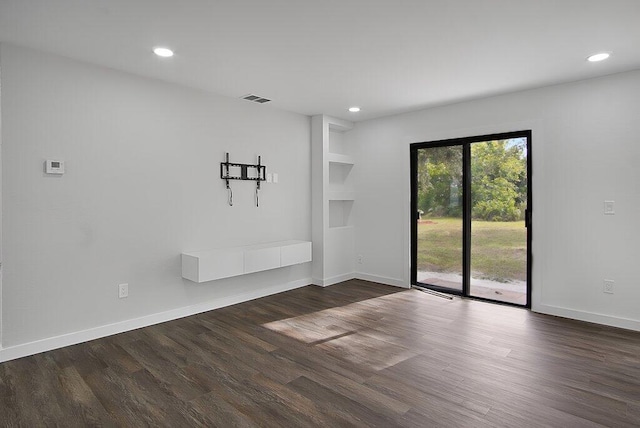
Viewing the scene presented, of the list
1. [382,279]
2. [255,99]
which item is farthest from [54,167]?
[382,279]

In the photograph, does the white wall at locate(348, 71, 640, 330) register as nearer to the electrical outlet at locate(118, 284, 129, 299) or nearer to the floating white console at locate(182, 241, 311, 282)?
the floating white console at locate(182, 241, 311, 282)

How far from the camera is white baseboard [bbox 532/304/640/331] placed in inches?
141

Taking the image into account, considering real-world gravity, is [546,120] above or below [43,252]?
above

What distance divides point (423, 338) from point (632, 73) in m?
3.25

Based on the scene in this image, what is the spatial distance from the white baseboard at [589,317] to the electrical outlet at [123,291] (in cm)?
434

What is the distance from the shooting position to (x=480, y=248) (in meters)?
4.66

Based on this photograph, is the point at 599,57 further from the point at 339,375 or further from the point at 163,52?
the point at 163,52

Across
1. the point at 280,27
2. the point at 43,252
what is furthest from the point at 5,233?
the point at 280,27

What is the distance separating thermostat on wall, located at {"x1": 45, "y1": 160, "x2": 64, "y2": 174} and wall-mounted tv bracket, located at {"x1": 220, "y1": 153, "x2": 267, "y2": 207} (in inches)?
62.9

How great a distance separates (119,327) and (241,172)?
7.04 ft

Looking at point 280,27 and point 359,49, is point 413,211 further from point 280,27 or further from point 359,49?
point 280,27

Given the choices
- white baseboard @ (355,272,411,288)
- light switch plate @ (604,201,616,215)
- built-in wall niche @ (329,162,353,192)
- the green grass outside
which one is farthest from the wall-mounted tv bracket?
light switch plate @ (604,201,616,215)

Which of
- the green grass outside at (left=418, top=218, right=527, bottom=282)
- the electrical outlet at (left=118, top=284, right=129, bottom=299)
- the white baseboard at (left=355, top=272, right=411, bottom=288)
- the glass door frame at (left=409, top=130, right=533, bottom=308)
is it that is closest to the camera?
the electrical outlet at (left=118, top=284, right=129, bottom=299)

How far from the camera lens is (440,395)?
239 cm
